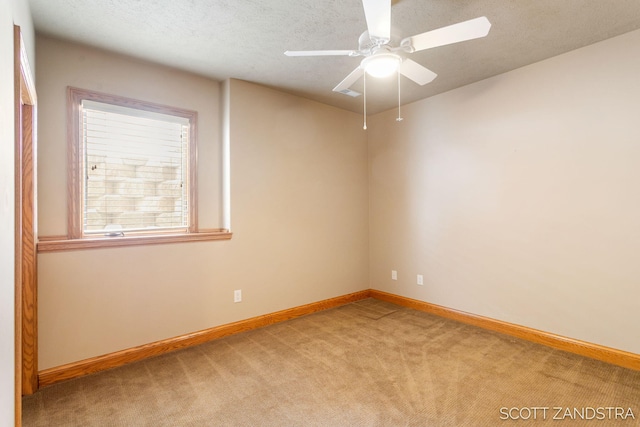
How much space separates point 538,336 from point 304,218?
2.58 m

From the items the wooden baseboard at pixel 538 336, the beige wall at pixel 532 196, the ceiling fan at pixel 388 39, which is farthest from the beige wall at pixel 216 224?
the ceiling fan at pixel 388 39

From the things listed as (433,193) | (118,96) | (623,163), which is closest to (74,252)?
(118,96)

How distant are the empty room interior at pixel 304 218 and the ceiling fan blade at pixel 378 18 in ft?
0.04

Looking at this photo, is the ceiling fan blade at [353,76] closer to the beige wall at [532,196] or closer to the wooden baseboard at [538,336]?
the beige wall at [532,196]

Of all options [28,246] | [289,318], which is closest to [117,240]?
[28,246]

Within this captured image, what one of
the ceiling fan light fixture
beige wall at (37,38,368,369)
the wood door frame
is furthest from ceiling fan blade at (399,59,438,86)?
the wood door frame

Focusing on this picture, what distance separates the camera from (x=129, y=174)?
272cm

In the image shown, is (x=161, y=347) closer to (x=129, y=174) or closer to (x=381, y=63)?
(x=129, y=174)

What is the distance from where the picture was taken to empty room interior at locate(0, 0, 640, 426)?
1.98 m

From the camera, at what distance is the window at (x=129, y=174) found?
2475mm

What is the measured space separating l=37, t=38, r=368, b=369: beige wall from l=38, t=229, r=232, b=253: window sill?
0.18ft

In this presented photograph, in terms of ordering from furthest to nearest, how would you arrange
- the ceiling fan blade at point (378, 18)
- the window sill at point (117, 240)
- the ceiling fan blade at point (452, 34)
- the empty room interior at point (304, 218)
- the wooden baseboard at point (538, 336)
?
the wooden baseboard at point (538, 336)
the window sill at point (117, 240)
the empty room interior at point (304, 218)
the ceiling fan blade at point (452, 34)
the ceiling fan blade at point (378, 18)

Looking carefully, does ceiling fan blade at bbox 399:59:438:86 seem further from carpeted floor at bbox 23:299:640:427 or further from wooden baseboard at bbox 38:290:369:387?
wooden baseboard at bbox 38:290:369:387

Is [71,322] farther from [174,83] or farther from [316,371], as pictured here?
[174,83]
